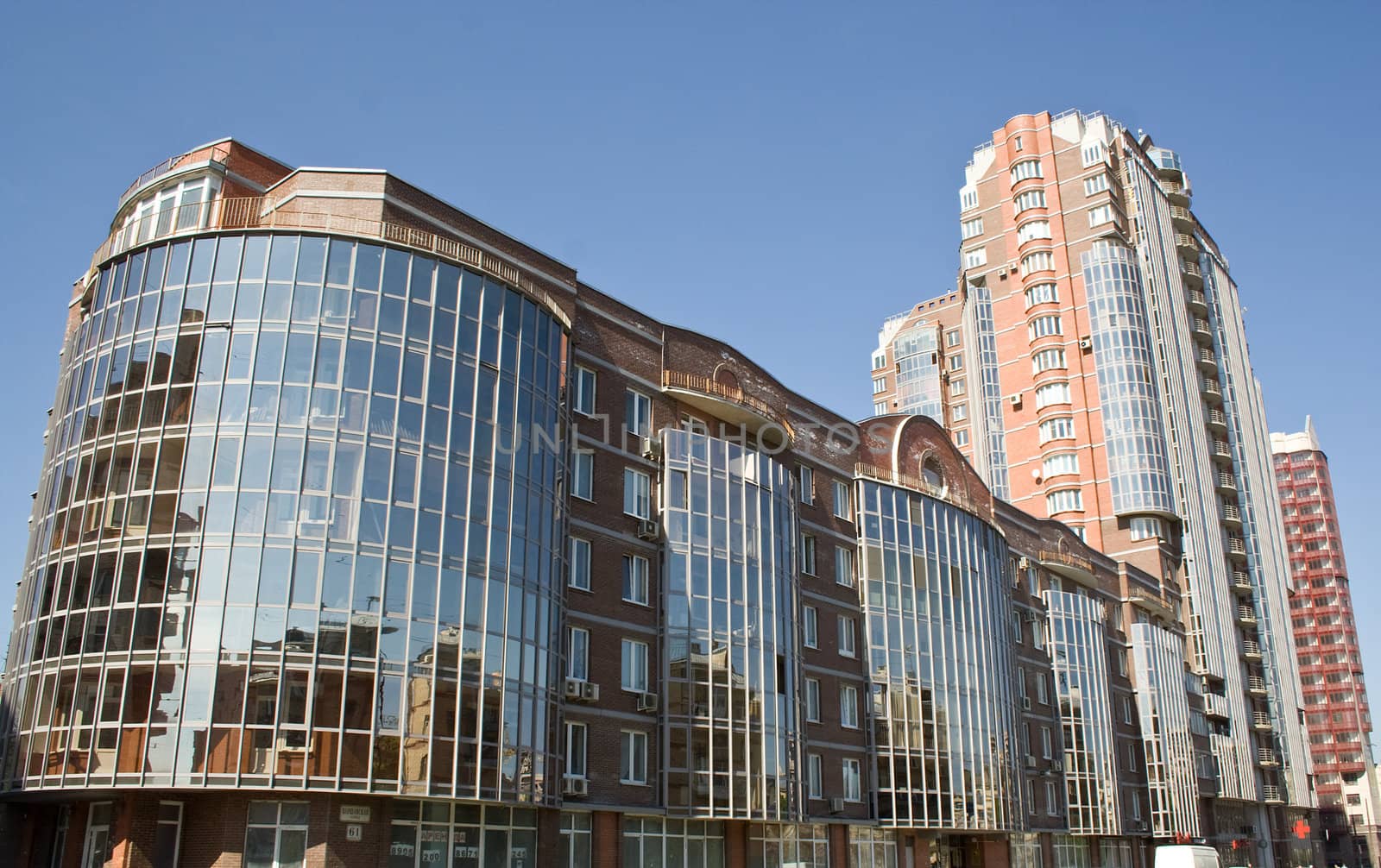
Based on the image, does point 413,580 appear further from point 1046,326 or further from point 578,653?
point 1046,326

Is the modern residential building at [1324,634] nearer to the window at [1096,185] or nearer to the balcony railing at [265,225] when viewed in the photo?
the window at [1096,185]

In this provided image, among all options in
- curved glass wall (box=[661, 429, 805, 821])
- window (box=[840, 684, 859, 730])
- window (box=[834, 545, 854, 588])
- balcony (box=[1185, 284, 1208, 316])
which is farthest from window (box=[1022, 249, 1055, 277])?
curved glass wall (box=[661, 429, 805, 821])

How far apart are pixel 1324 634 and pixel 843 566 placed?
11409 centimetres

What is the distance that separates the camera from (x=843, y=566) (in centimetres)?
4309

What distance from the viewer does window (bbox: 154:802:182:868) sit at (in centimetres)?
2411

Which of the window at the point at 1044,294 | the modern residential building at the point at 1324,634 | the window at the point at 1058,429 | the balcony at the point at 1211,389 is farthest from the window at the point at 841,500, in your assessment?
the modern residential building at the point at 1324,634

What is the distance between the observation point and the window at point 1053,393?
78.0 meters

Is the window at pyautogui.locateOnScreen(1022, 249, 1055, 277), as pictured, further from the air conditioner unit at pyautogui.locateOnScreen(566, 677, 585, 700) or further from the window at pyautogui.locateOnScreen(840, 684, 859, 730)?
the air conditioner unit at pyautogui.locateOnScreen(566, 677, 585, 700)

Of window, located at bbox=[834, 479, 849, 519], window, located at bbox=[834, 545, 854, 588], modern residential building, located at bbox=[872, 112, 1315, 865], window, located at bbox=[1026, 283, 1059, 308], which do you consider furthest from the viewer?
window, located at bbox=[1026, 283, 1059, 308]

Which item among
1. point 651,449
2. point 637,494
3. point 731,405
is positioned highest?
point 731,405

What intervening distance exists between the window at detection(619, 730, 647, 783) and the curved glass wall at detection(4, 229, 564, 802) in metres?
3.72

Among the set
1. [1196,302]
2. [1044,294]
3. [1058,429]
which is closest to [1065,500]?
[1058,429]

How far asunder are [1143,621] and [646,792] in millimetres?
41290

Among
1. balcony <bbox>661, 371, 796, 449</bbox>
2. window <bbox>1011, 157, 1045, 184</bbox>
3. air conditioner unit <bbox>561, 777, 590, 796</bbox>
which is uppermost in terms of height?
window <bbox>1011, 157, 1045, 184</bbox>
